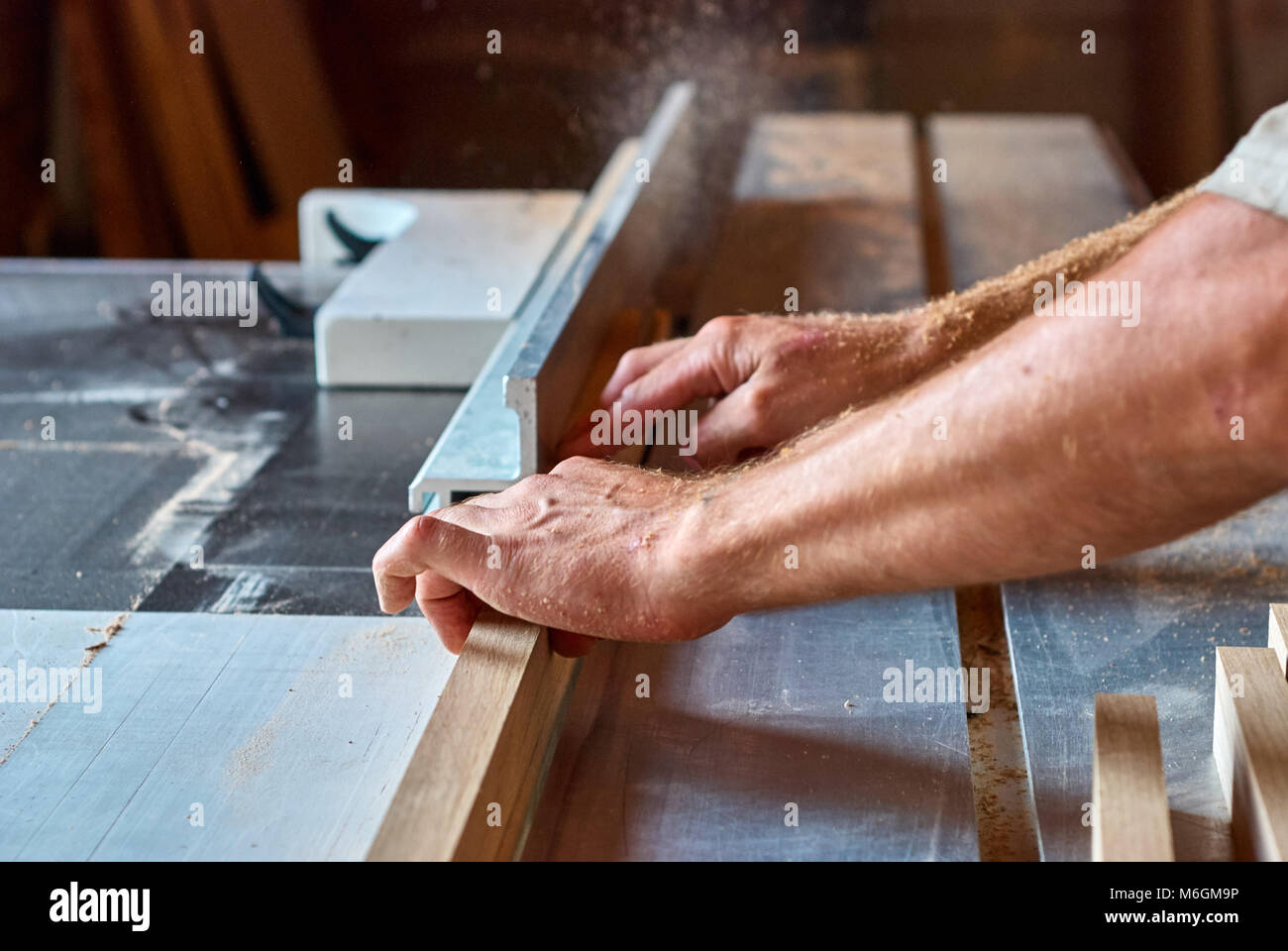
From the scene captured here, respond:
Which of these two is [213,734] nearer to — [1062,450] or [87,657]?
[87,657]

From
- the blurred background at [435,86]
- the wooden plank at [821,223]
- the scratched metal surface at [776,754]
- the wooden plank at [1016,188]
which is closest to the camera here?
the scratched metal surface at [776,754]

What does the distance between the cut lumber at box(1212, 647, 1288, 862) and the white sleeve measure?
15.0 inches

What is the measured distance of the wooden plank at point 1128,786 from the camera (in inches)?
32.5

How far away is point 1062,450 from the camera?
0.82 m

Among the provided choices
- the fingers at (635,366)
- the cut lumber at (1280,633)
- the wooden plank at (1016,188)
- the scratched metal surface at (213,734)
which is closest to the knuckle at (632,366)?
the fingers at (635,366)

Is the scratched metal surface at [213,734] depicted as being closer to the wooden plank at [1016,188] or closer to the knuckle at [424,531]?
the knuckle at [424,531]

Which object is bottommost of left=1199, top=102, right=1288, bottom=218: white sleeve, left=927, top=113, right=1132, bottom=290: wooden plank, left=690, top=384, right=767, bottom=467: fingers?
left=927, top=113, right=1132, bottom=290: wooden plank

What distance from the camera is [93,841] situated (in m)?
0.93

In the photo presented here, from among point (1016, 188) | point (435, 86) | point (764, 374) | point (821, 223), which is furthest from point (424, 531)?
point (435, 86)

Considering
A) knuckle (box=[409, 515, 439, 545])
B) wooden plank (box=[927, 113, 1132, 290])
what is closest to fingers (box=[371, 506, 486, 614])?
knuckle (box=[409, 515, 439, 545])

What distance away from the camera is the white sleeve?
31.5 inches

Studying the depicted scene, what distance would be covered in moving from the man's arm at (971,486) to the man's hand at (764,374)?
249 millimetres

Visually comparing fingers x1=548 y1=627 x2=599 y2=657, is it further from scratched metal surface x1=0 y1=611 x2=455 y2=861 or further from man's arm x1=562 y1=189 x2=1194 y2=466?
man's arm x1=562 y1=189 x2=1194 y2=466

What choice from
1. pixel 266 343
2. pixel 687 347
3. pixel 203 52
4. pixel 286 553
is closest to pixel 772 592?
pixel 687 347
